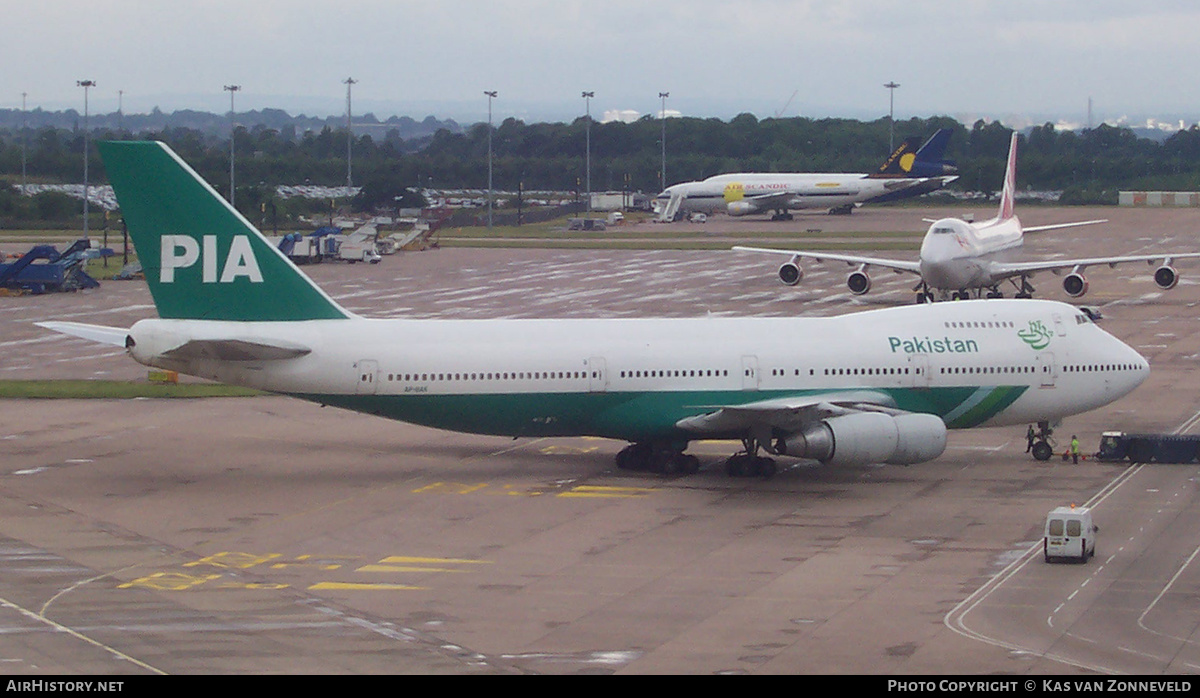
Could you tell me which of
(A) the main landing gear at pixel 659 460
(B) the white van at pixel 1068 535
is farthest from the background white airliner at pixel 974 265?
(B) the white van at pixel 1068 535

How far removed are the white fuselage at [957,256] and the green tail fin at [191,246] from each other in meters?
45.5

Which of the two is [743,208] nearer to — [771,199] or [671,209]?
[771,199]

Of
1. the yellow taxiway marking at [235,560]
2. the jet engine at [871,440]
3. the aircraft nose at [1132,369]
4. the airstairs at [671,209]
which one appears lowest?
the yellow taxiway marking at [235,560]

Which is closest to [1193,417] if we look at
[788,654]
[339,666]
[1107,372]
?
[1107,372]

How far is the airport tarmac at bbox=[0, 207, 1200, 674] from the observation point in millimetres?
25047

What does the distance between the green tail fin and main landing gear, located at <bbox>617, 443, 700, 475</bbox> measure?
373 inches

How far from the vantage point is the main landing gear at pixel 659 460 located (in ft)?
134

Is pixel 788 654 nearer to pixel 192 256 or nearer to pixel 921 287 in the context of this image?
pixel 192 256

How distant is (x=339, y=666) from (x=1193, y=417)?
34373mm

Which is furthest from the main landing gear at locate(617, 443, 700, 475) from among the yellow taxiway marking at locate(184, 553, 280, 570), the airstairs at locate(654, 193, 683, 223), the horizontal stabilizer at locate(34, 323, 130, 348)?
the airstairs at locate(654, 193, 683, 223)

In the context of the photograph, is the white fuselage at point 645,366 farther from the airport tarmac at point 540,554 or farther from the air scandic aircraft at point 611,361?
the airport tarmac at point 540,554

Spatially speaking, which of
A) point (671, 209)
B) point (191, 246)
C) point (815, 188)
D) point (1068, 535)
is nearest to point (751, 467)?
point (1068, 535)

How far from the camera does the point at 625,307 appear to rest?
80.7 meters

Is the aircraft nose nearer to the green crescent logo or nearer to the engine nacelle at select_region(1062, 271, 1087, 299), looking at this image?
the green crescent logo
